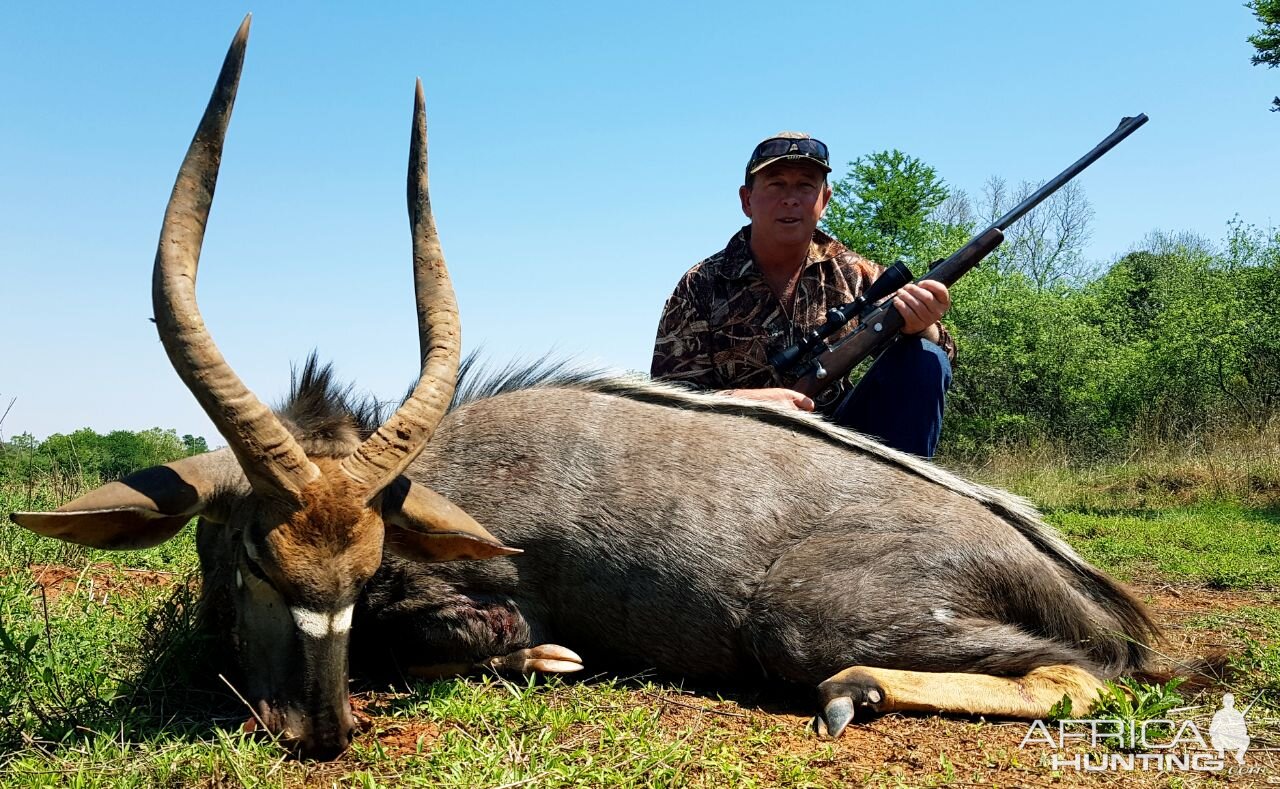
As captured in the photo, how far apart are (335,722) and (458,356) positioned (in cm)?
144

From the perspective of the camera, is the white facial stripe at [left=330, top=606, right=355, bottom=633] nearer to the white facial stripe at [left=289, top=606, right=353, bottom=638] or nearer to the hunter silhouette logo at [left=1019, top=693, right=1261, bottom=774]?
the white facial stripe at [left=289, top=606, right=353, bottom=638]

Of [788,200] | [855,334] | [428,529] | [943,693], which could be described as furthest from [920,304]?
[428,529]

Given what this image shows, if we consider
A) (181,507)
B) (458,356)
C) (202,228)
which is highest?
(202,228)

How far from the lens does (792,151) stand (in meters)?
6.32

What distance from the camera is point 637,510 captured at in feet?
14.4

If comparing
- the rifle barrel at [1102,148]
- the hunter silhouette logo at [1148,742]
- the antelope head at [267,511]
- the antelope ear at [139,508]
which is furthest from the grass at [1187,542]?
the antelope ear at [139,508]

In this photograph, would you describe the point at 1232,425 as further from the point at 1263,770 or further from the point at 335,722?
the point at 335,722

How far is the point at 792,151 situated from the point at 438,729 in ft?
14.5

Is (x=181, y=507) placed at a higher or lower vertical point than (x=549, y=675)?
higher

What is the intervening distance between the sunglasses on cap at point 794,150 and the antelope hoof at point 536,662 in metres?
3.67

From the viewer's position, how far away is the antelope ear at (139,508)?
326 cm

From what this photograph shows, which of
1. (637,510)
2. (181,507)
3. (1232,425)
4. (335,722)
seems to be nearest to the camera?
(335,722)

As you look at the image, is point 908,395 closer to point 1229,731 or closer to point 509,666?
point 1229,731

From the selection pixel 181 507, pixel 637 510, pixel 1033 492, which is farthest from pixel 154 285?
pixel 1033 492
